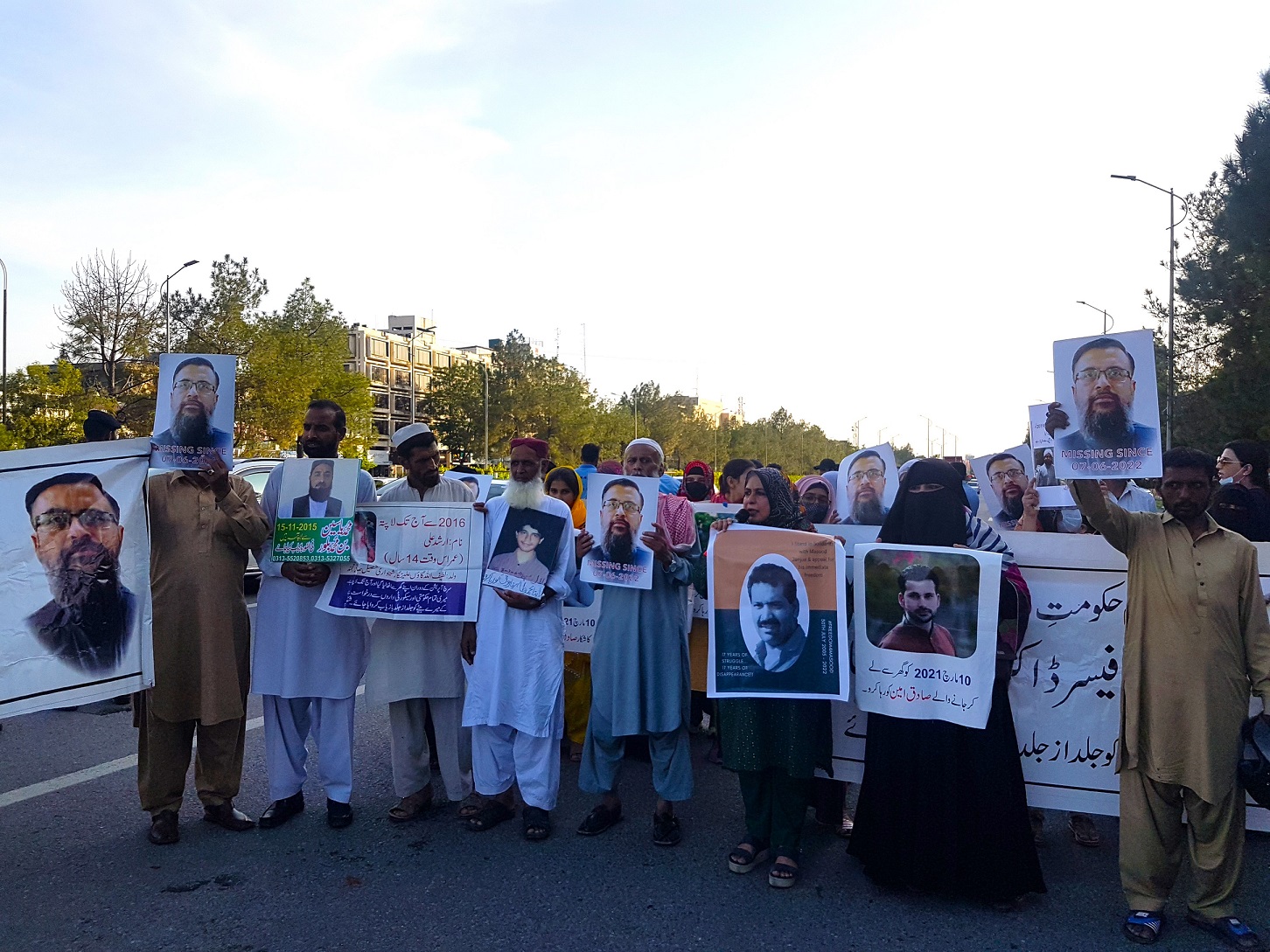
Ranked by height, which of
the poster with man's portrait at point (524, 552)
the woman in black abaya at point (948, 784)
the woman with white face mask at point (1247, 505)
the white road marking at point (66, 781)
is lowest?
the white road marking at point (66, 781)

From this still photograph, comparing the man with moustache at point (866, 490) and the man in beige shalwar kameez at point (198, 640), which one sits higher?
the man with moustache at point (866, 490)

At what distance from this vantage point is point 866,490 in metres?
6.23

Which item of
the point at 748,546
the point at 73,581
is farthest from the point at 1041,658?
the point at 73,581

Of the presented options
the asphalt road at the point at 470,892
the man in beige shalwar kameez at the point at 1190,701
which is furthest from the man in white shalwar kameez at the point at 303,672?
the man in beige shalwar kameez at the point at 1190,701

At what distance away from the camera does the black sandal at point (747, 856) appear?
4129mm

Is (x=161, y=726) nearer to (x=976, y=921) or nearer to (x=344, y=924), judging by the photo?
(x=344, y=924)

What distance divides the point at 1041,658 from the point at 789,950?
1.65 m

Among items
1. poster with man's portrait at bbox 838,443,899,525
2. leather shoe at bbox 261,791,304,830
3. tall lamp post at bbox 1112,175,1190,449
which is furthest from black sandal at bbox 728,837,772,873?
tall lamp post at bbox 1112,175,1190,449

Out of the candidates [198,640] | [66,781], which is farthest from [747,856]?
[66,781]

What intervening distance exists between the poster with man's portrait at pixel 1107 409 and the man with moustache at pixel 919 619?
26.0 inches

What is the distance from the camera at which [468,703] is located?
4691mm

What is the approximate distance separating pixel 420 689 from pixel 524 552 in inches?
33.6

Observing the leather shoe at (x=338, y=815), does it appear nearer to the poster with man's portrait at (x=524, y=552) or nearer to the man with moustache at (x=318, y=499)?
the poster with man's portrait at (x=524, y=552)

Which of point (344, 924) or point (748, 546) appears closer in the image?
point (344, 924)
